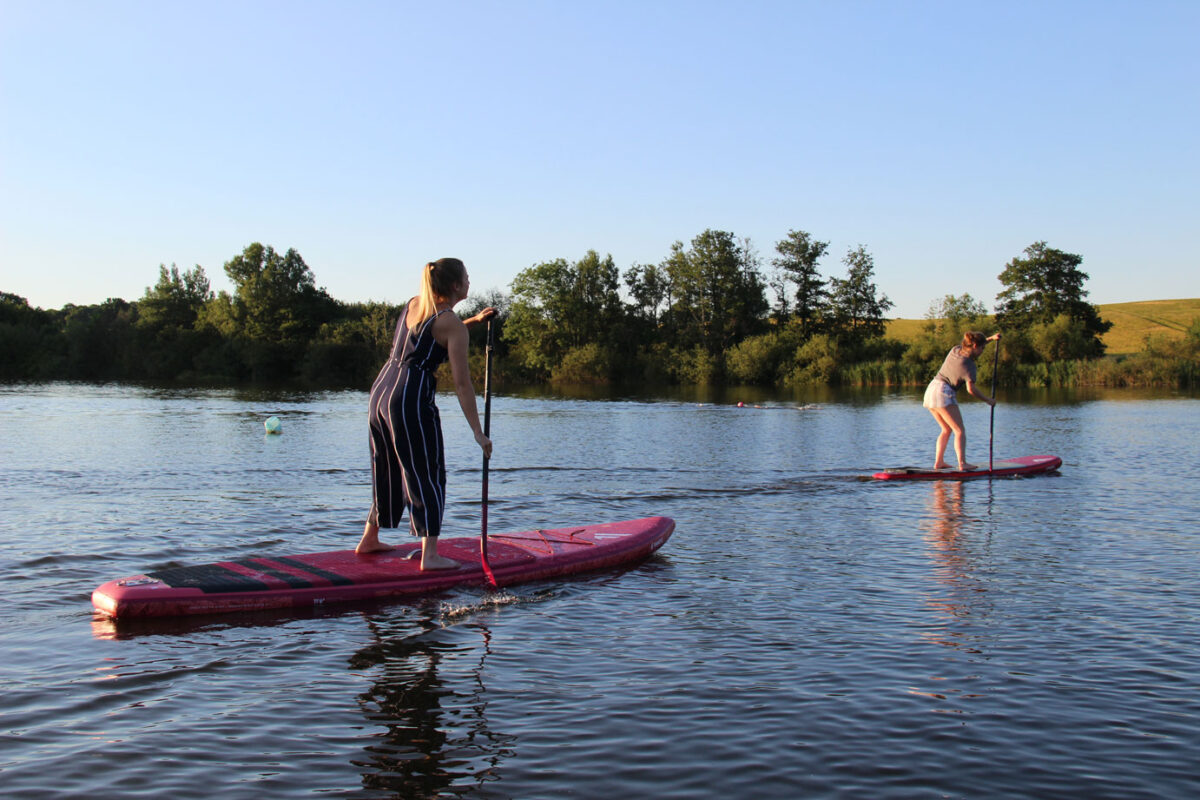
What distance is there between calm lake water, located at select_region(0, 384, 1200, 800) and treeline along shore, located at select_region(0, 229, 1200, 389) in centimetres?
6271

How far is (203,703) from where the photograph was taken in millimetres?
5320

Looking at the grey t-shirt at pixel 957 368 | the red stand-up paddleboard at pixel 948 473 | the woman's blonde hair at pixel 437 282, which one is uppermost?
the woman's blonde hair at pixel 437 282

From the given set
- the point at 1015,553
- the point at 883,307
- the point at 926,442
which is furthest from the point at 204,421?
the point at 883,307

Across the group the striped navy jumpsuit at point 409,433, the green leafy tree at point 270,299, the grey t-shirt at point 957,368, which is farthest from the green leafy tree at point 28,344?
the striped navy jumpsuit at point 409,433

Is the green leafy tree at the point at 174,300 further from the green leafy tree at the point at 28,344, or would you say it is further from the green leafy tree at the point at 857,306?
the green leafy tree at the point at 857,306

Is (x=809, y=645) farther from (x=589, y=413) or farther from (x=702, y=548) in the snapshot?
(x=589, y=413)

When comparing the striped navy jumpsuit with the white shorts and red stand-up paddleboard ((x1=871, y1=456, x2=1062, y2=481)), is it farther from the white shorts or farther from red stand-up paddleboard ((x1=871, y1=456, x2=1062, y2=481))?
the white shorts

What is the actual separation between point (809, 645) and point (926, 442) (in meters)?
18.9

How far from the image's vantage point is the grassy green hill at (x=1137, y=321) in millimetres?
96500

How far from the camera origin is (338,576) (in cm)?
729

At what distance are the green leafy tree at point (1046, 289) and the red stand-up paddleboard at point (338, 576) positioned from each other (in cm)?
8477

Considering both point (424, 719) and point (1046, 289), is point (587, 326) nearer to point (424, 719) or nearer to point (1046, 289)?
point (1046, 289)

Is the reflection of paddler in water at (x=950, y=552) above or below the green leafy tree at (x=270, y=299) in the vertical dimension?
below

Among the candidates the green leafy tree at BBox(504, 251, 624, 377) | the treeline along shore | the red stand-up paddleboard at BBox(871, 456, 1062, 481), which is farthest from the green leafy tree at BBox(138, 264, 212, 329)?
the red stand-up paddleboard at BBox(871, 456, 1062, 481)
